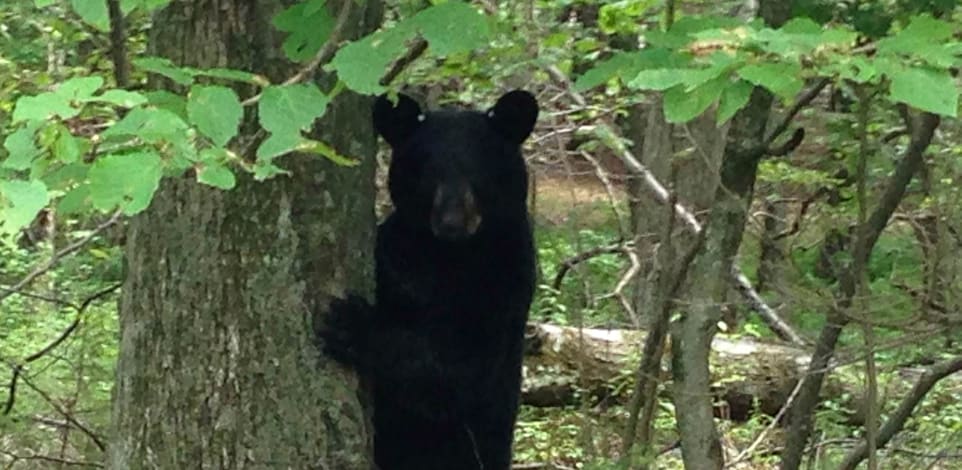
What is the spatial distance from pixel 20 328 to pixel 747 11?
5447mm

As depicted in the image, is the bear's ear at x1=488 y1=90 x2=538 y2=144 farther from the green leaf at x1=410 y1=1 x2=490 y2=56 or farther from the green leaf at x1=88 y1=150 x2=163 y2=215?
the green leaf at x1=88 y1=150 x2=163 y2=215

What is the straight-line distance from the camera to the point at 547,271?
419 inches

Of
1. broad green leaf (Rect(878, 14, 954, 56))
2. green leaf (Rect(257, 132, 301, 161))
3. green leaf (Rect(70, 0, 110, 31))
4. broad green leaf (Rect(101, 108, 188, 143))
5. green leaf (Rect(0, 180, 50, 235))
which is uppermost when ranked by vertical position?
green leaf (Rect(70, 0, 110, 31))

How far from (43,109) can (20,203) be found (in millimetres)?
174

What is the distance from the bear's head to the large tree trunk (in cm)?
47

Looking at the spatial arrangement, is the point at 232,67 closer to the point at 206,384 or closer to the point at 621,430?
the point at 206,384

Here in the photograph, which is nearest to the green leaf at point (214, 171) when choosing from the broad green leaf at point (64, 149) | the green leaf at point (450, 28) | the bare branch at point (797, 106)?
the broad green leaf at point (64, 149)

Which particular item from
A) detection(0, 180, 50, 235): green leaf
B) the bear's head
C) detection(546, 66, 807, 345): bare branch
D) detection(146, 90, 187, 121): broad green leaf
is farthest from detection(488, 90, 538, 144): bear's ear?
detection(0, 180, 50, 235): green leaf

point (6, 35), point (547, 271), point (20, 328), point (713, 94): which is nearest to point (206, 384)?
point (713, 94)

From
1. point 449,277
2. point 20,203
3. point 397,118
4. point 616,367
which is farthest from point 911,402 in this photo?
point 20,203

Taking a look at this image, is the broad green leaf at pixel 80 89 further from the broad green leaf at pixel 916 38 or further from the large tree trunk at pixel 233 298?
the broad green leaf at pixel 916 38

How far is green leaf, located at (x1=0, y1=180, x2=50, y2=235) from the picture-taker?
6.26 feet

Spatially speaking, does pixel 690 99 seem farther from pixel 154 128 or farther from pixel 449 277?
pixel 449 277

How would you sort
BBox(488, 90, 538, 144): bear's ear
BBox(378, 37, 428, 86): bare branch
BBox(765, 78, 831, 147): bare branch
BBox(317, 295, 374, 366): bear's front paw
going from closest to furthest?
BBox(317, 295, 374, 366): bear's front paw → BBox(378, 37, 428, 86): bare branch → BBox(488, 90, 538, 144): bear's ear → BBox(765, 78, 831, 147): bare branch
